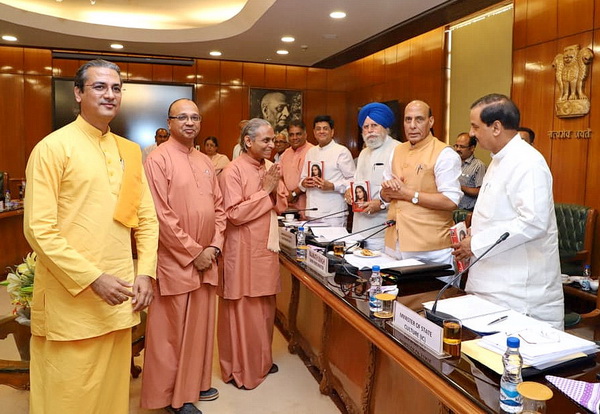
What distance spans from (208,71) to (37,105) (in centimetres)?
287

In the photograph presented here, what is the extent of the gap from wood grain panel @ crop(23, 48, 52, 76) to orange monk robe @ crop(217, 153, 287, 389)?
6.43 m

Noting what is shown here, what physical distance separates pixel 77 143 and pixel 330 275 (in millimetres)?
1279

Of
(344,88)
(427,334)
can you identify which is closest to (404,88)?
(344,88)

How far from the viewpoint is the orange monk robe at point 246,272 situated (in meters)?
2.84

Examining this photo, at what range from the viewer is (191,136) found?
8.33 ft

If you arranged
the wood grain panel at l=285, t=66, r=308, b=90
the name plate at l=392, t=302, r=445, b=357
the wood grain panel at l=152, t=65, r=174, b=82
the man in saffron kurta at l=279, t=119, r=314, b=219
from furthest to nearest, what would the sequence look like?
the wood grain panel at l=285, t=66, r=308, b=90 < the wood grain panel at l=152, t=65, r=174, b=82 < the man in saffron kurta at l=279, t=119, r=314, b=219 < the name plate at l=392, t=302, r=445, b=357

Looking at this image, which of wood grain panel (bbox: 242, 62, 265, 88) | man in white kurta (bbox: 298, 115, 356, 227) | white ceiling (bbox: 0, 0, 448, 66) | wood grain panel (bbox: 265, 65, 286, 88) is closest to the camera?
man in white kurta (bbox: 298, 115, 356, 227)

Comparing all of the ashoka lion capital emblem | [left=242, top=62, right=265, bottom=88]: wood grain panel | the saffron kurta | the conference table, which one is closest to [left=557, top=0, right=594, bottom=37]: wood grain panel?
the ashoka lion capital emblem

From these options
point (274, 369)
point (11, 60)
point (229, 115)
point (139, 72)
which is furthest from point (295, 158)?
point (11, 60)

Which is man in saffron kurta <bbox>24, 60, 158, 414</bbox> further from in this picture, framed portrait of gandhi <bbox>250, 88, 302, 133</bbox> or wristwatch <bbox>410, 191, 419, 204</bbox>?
framed portrait of gandhi <bbox>250, 88, 302, 133</bbox>

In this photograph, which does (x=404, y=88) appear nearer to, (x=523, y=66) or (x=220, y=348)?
(x=523, y=66)

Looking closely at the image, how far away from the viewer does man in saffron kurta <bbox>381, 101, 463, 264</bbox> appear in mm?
2494

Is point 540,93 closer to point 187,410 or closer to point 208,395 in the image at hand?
point 208,395

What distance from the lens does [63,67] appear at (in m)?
7.79
